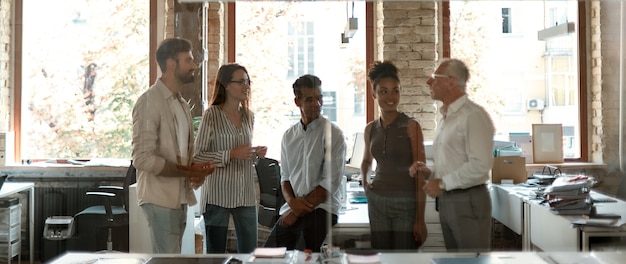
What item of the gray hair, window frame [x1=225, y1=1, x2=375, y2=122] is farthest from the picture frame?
window frame [x1=225, y1=1, x2=375, y2=122]

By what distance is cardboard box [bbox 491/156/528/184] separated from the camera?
275 cm

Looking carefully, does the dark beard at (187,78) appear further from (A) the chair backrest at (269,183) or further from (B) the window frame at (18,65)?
(A) the chair backrest at (269,183)

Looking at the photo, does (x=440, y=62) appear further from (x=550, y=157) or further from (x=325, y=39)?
(x=550, y=157)

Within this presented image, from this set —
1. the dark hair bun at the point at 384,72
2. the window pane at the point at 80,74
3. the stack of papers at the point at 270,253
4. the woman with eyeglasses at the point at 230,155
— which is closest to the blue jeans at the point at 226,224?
the woman with eyeglasses at the point at 230,155

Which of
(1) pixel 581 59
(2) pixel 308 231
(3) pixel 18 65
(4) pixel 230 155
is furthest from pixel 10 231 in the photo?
(1) pixel 581 59

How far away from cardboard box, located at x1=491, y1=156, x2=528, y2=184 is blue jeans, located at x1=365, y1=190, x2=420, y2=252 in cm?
39

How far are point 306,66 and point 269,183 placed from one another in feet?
1.79

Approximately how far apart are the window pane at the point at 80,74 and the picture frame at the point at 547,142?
1.83 metres

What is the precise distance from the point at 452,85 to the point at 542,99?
435 mm

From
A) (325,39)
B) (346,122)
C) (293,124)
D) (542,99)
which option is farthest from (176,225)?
(542,99)

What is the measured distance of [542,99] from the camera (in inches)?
110

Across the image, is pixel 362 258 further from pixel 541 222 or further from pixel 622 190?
pixel 622 190

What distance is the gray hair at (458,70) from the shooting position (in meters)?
2.72

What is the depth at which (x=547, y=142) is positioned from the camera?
2.86m
